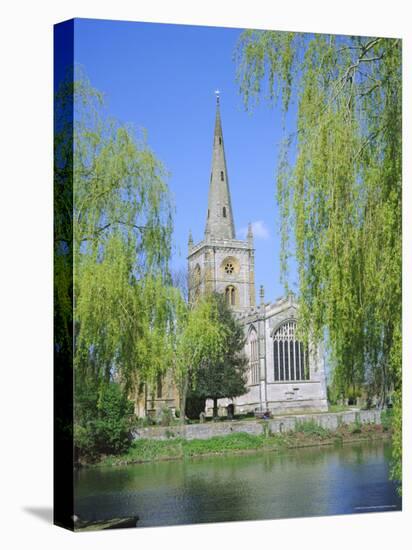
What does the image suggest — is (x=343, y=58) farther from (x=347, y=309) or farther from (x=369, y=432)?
(x=369, y=432)

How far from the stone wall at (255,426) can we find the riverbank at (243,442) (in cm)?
5

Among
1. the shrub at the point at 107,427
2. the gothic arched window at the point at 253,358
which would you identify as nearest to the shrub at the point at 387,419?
the gothic arched window at the point at 253,358

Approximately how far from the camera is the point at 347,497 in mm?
14414

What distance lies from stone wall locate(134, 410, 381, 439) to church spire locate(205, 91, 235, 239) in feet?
7.60

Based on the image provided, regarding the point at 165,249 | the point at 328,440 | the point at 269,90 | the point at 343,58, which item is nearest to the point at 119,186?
the point at 165,249

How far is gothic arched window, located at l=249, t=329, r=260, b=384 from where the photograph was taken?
14.4 metres

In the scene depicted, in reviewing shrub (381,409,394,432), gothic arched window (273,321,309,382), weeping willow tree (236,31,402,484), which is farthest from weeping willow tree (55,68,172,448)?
shrub (381,409,394,432)

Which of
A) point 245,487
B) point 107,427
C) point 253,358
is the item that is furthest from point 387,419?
point 107,427

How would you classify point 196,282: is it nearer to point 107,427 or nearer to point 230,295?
point 230,295

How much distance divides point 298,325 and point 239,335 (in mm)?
748

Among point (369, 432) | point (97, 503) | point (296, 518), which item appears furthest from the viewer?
point (369, 432)

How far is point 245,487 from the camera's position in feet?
45.4

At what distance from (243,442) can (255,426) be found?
26 cm

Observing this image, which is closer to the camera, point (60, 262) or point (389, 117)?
point (60, 262)
